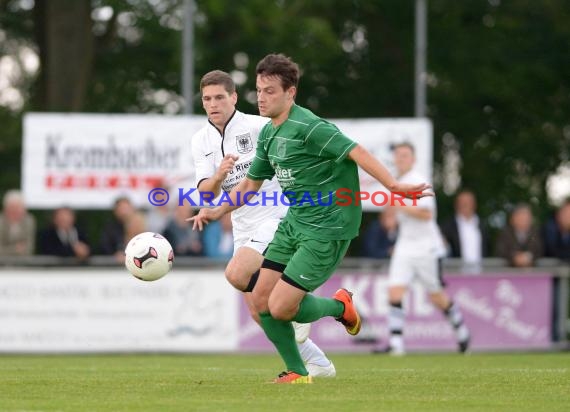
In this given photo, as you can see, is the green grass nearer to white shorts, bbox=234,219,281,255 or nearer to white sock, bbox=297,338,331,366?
white sock, bbox=297,338,331,366

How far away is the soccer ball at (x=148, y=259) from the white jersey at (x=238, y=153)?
0.77 meters

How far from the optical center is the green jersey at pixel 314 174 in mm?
9390

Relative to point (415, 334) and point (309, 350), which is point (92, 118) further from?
point (309, 350)

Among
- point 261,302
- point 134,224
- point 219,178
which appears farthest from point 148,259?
point 134,224

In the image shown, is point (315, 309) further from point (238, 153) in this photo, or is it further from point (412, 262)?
point (412, 262)

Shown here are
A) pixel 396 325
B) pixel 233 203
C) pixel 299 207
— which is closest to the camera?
pixel 299 207

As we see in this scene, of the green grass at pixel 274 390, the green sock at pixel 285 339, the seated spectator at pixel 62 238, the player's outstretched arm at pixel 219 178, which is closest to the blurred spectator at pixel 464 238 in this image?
the seated spectator at pixel 62 238

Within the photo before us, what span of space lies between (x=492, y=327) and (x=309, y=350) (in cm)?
848

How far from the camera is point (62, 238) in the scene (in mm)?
18016

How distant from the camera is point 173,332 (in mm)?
17766

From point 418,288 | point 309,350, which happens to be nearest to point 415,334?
point 418,288

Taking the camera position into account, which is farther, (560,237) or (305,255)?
(560,237)

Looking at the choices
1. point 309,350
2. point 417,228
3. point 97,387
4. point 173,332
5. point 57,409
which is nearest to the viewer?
point 57,409

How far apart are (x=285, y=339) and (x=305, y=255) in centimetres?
70
